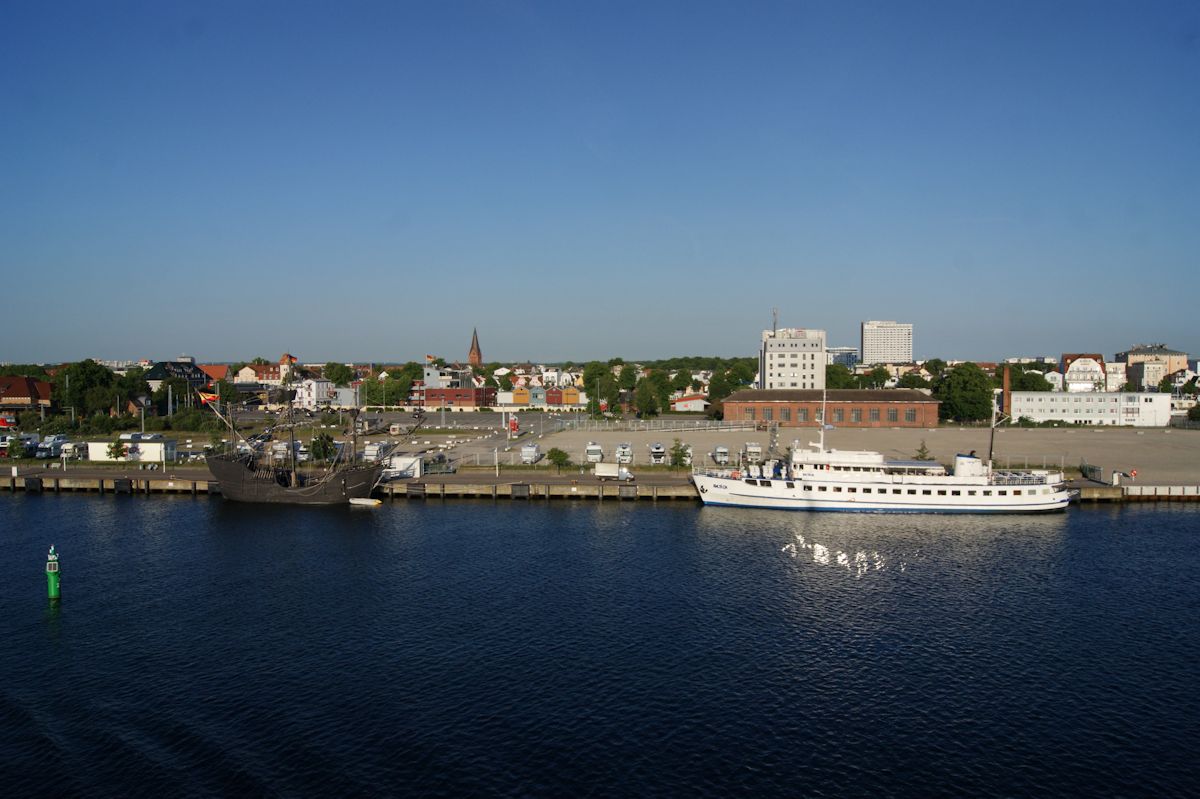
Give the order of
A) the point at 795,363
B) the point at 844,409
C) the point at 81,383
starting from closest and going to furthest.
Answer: the point at 844,409
the point at 81,383
the point at 795,363

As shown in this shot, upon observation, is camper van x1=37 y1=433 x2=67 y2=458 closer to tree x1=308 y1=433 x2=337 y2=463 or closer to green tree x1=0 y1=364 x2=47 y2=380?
tree x1=308 y1=433 x2=337 y2=463

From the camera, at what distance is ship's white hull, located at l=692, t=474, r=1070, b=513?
115 feet

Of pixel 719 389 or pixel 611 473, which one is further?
pixel 719 389

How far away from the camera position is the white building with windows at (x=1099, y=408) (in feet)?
236

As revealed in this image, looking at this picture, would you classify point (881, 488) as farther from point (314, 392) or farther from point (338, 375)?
point (338, 375)

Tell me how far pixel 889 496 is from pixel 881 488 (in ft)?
1.56

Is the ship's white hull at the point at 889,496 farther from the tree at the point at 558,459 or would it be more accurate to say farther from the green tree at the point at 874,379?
the green tree at the point at 874,379

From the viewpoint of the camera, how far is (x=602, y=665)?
18078 millimetres

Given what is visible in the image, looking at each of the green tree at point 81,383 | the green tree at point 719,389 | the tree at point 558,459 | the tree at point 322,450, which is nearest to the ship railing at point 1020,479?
the tree at point 558,459

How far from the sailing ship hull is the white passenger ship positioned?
15332 mm

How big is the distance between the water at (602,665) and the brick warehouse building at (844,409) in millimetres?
39462

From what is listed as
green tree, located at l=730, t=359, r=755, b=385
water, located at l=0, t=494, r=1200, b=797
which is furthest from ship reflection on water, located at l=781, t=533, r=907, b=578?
green tree, located at l=730, t=359, r=755, b=385

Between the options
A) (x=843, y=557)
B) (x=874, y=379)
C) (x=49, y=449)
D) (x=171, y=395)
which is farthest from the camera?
(x=874, y=379)

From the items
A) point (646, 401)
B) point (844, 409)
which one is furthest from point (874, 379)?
point (844, 409)
